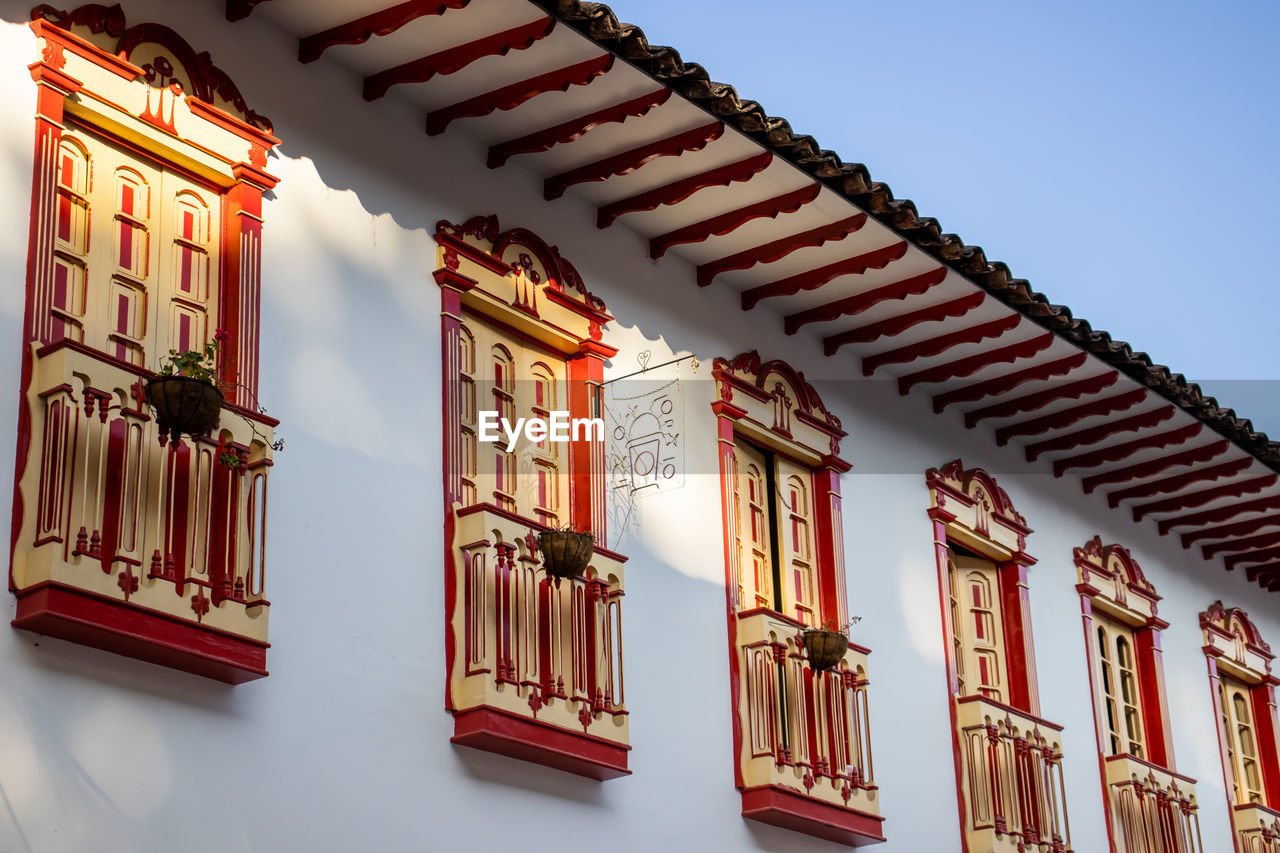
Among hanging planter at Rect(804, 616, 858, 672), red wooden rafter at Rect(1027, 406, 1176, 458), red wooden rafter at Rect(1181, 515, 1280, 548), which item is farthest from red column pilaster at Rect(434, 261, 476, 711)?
red wooden rafter at Rect(1181, 515, 1280, 548)

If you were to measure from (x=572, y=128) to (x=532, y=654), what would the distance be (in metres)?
2.80

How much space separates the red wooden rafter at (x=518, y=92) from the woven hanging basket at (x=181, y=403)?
278 cm

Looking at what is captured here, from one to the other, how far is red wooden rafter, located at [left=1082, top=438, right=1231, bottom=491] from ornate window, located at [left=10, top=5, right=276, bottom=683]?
807cm

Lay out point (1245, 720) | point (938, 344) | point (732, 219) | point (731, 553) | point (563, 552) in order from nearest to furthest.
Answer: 1. point (563, 552)
2. point (731, 553)
3. point (732, 219)
4. point (938, 344)
5. point (1245, 720)

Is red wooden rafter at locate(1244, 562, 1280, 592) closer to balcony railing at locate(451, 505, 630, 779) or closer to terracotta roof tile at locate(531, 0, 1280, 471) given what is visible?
terracotta roof tile at locate(531, 0, 1280, 471)

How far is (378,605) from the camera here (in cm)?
837

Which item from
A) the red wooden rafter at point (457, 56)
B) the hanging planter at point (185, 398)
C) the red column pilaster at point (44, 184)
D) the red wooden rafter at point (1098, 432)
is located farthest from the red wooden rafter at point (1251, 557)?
the red column pilaster at point (44, 184)

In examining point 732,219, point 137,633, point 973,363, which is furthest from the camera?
point 973,363

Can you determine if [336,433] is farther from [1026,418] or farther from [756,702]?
[1026,418]

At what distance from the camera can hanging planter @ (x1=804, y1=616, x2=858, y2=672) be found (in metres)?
10.5

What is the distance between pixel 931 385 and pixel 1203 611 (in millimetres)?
4137

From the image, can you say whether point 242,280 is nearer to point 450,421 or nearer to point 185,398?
point 185,398

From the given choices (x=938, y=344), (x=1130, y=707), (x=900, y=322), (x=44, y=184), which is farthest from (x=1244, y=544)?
(x=44, y=184)

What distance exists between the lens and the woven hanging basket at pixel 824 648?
10469 millimetres
